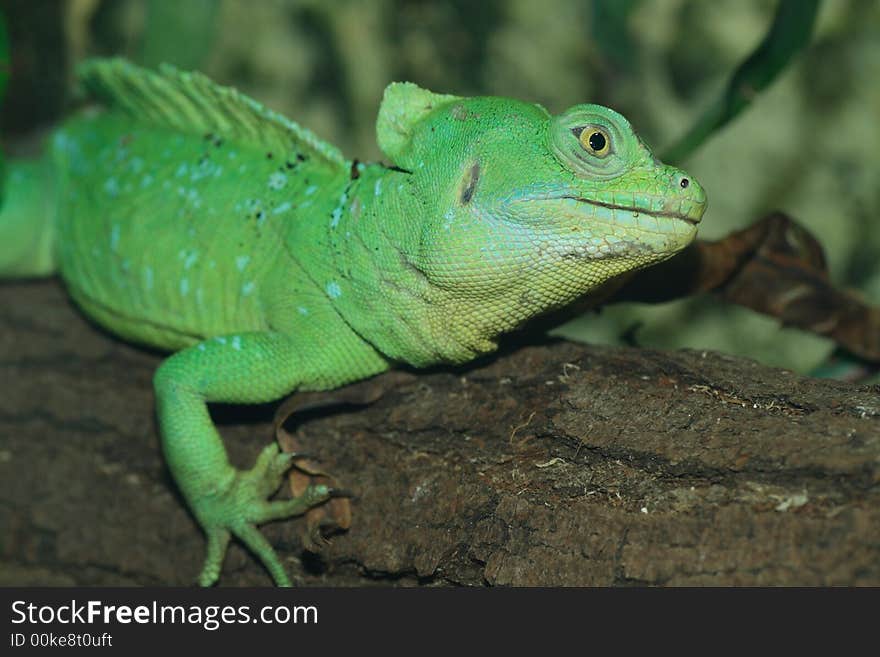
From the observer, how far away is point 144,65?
21.7 feet

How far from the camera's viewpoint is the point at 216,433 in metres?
4.54

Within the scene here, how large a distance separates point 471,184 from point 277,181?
1502mm

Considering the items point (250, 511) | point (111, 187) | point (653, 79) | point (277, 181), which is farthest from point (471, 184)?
point (653, 79)

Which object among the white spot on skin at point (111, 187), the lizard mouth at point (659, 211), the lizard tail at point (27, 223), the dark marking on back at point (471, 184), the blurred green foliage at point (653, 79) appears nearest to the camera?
the lizard mouth at point (659, 211)

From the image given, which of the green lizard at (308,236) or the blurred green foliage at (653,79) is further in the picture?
the blurred green foliage at (653,79)

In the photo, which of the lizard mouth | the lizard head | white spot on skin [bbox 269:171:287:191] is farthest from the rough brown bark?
white spot on skin [bbox 269:171:287:191]

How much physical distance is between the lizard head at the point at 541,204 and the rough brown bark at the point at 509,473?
0.60m

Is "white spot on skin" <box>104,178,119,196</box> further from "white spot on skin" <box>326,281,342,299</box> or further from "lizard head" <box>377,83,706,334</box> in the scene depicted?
"lizard head" <box>377,83,706,334</box>

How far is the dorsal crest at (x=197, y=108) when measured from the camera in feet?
15.7

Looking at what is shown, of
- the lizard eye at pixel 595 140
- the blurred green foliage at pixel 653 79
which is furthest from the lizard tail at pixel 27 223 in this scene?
the lizard eye at pixel 595 140

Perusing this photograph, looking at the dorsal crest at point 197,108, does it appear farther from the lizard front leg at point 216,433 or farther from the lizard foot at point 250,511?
the lizard foot at point 250,511

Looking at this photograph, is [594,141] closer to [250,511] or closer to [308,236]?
[308,236]

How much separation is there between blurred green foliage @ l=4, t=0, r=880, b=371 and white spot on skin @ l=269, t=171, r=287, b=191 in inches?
179

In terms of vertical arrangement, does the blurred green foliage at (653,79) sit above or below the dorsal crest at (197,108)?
above
